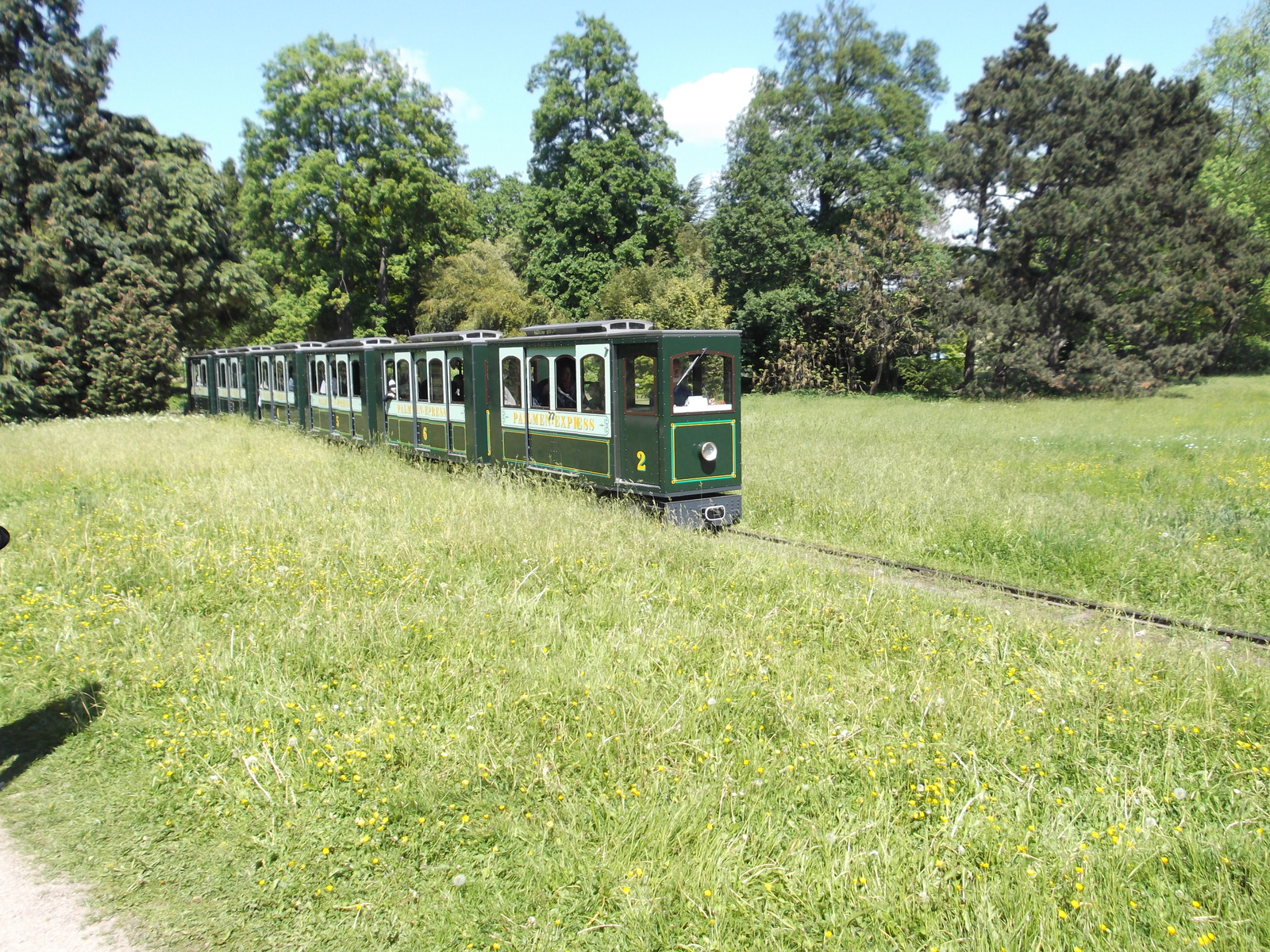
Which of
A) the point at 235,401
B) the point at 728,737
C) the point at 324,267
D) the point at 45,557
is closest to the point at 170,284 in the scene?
the point at 235,401

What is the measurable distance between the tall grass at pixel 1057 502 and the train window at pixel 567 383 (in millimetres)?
3046

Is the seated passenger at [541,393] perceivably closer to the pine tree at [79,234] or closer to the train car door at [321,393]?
the train car door at [321,393]

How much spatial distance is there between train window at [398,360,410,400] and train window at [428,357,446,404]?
1062 mm

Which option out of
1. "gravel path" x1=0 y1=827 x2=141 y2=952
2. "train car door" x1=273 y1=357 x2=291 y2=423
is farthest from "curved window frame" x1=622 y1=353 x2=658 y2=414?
"train car door" x1=273 y1=357 x2=291 y2=423

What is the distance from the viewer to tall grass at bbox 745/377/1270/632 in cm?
907

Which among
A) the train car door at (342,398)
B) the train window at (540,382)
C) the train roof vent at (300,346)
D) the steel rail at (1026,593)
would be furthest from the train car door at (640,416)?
the train roof vent at (300,346)

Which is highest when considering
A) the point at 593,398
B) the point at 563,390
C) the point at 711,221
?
the point at 711,221

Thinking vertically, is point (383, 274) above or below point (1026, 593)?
above

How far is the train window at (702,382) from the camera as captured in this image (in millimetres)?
11547

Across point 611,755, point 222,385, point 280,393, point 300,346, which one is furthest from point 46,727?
point 222,385

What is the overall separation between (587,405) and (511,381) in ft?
7.31

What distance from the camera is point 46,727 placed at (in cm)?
562

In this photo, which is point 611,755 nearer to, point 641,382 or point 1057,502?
point 641,382

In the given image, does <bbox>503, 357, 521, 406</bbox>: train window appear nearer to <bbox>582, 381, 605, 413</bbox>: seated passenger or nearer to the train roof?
<bbox>582, 381, 605, 413</bbox>: seated passenger
